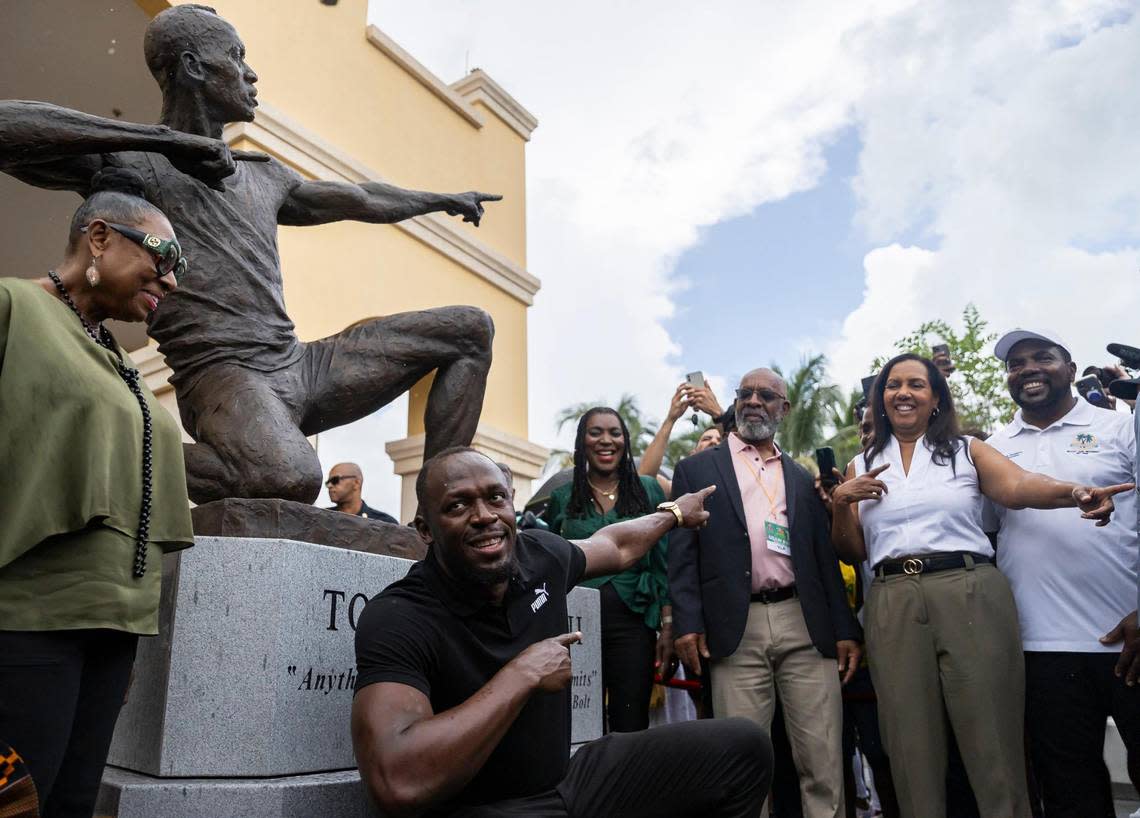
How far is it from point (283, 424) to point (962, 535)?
97.2 inches

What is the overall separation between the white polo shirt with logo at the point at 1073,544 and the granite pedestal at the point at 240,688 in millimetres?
2458

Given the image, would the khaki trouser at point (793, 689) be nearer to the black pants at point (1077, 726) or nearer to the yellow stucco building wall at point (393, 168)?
the black pants at point (1077, 726)

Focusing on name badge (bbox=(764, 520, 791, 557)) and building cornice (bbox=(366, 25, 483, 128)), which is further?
building cornice (bbox=(366, 25, 483, 128))

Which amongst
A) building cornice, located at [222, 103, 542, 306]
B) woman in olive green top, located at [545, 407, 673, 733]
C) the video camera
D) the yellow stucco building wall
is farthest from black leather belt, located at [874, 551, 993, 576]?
the yellow stucco building wall

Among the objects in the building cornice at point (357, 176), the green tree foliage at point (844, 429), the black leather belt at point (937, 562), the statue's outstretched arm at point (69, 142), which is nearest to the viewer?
the statue's outstretched arm at point (69, 142)

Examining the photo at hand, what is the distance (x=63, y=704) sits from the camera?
5.70 feet

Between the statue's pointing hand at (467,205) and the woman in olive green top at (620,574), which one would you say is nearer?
the statue's pointing hand at (467,205)

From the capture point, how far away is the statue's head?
2.96 m

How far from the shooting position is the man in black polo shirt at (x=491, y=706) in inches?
76.4

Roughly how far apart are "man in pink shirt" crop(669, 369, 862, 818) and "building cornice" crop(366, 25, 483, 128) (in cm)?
703

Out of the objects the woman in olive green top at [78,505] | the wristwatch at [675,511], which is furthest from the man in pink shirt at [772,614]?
the woman in olive green top at [78,505]

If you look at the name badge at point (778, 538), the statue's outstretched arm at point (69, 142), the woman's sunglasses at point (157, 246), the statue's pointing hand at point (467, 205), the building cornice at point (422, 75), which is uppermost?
the building cornice at point (422, 75)

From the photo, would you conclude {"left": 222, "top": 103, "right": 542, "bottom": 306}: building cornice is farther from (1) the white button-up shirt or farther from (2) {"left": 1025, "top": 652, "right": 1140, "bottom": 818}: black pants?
(2) {"left": 1025, "top": 652, "right": 1140, "bottom": 818}: black pants

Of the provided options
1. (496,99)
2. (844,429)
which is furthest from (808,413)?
(496,99)
